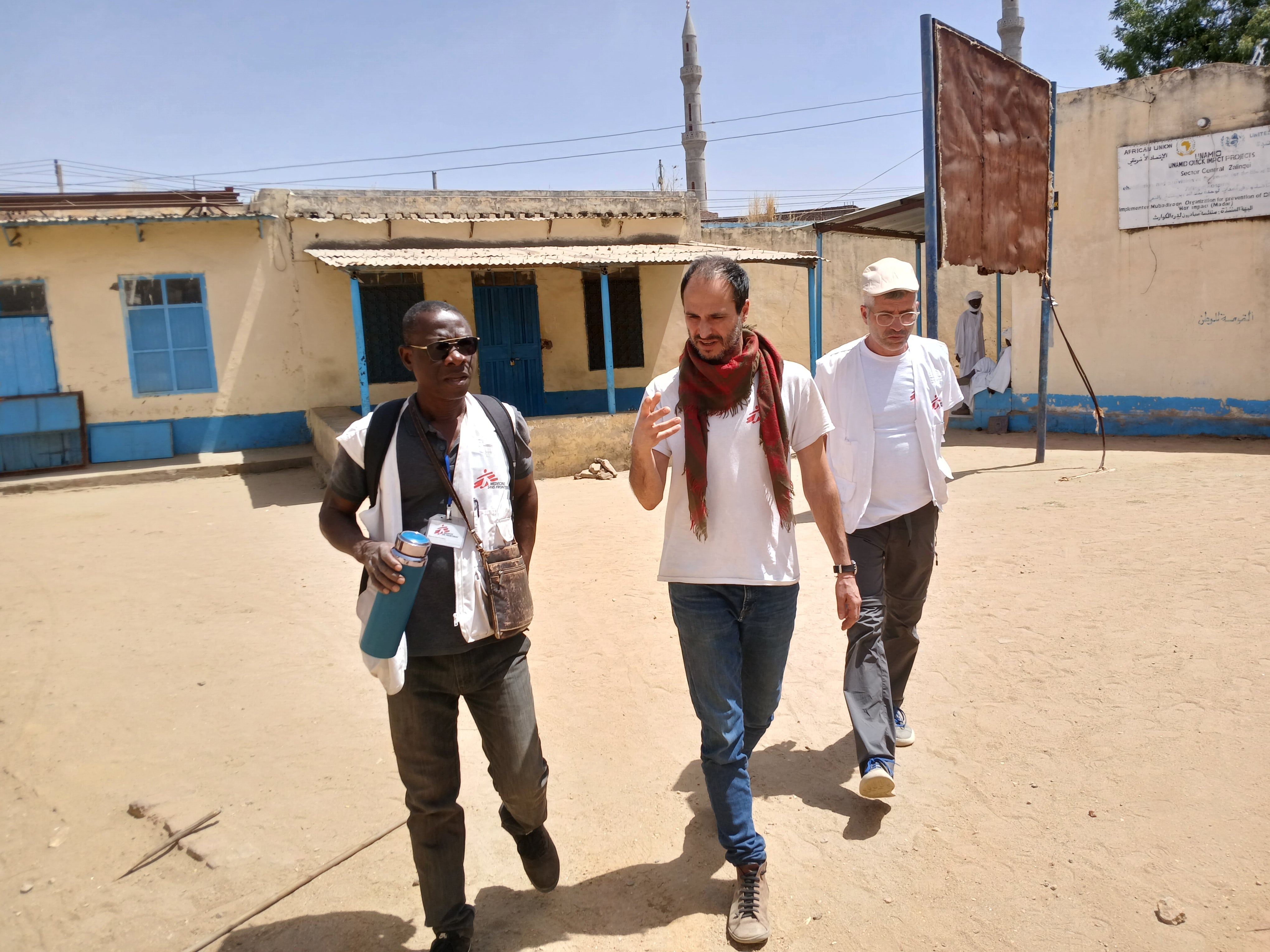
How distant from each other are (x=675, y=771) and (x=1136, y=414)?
10010 mm

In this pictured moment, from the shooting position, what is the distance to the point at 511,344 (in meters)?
14.0

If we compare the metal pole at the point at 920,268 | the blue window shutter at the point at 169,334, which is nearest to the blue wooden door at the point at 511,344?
the blue window shutter at the point at 169,334

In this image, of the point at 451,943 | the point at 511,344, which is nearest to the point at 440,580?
the point at 451,943

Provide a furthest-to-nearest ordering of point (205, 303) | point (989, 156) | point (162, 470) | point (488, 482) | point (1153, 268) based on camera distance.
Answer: point (205, 303) < point (162, 470) < point (1153, 268) < point (989, 156) < point (488, 482)

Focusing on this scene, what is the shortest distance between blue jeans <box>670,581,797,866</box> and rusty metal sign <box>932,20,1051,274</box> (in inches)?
201

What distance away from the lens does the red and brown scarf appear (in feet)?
7.88

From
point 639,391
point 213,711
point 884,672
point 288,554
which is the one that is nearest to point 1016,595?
point 884,672

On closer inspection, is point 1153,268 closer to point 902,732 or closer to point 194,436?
point 902,732

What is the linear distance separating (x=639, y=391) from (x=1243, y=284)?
26.9 feet

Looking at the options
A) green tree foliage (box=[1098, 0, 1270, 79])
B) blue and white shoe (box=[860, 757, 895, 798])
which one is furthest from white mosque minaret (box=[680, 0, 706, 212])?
blue and white shoe (box=[860, 757, 895, 798])

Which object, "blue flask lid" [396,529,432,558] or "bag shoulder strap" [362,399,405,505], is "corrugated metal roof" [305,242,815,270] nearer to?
"bag shoulder strap" [362,399,405,505]

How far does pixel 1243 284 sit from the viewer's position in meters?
10.4

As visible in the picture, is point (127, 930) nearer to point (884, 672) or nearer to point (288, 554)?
point (884, 672)

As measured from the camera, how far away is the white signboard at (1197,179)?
1018 cm
